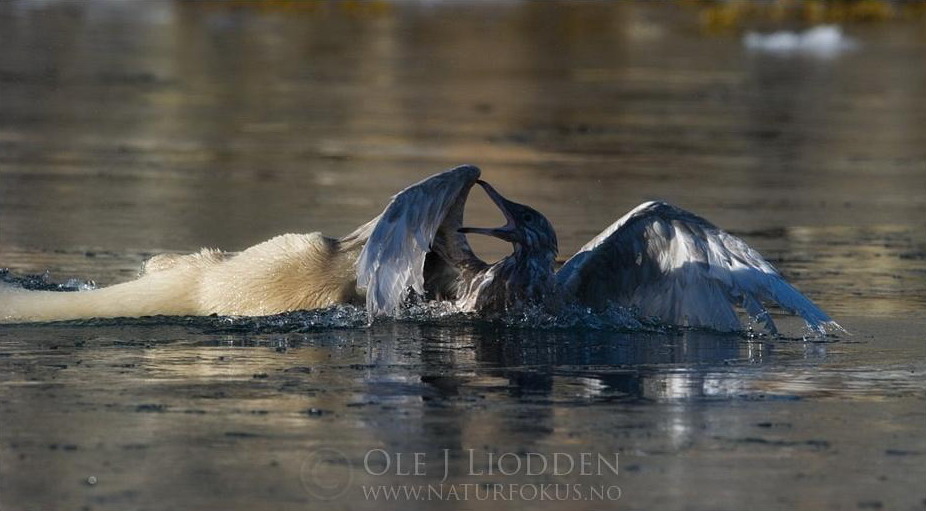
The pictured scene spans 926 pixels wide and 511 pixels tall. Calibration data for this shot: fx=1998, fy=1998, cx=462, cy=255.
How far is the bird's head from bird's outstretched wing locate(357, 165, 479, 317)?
273mm

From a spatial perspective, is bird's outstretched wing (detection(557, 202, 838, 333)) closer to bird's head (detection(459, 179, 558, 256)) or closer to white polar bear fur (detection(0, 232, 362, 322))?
bird's head (detection(459, 179, 558, 256))

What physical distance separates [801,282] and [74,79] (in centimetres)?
1792

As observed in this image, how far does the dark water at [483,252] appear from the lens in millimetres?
6957

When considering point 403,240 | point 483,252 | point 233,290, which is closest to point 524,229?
point 403,240

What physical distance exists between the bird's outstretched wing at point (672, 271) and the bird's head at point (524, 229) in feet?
0.86

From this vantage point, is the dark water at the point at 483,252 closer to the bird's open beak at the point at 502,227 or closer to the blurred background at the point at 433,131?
the blurred background at the point at 433,131

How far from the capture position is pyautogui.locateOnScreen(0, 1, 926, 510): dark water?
6.96m

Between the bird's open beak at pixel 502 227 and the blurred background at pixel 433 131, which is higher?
the blurred background at pixel 433 131

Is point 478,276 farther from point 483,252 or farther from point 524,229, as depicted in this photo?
point 483,252

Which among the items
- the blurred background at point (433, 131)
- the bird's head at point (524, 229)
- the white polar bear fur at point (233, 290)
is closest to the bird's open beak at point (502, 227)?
the bird's head at point (524, 229)

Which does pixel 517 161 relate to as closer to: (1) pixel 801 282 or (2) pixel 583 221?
(2) pixel 583 221

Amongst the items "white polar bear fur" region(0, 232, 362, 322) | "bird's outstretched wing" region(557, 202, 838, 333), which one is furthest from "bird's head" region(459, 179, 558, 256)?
"white polar bear fur" region(0, 232, 362, 322)

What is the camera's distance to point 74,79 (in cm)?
2784

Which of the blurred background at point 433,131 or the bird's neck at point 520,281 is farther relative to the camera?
the blurred background at point 433,131
